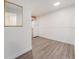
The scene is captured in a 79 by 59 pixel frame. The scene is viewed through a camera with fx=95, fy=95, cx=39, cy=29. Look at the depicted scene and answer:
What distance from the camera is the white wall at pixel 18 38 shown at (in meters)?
2.86

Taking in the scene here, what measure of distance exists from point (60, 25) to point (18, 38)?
4.25m

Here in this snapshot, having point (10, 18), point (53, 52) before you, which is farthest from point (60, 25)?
point (10, 18)

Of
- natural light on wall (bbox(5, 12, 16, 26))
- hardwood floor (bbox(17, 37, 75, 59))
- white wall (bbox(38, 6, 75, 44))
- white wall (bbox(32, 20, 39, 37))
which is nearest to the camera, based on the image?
natural light on wall (bbox(5, 12, 16, 26))

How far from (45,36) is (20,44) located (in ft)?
16.7

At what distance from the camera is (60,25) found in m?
6.94

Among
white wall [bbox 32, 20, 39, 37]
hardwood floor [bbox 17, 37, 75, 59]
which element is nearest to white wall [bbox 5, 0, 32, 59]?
hardwood floor [bbox 17, 37, 75, 59]

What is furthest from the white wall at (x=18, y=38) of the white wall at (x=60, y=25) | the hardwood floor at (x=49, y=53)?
the white wall at (x=60, y=25)

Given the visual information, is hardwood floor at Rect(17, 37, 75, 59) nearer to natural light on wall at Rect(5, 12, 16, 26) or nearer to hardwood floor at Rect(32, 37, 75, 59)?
hardwood floor at Rect(32, 37, 75, 59)

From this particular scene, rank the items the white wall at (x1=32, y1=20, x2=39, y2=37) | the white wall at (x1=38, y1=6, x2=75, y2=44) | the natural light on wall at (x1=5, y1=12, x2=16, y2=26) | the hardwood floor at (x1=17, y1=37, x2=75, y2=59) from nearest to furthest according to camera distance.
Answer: the natural light on wall at (x1=5, y1=12, x2=16, y2=26)
the hardwood floor at (x1=17, y1=37, x2=75, y2=59)
the white wall at (x1=38, y1=6, x2=75, y2=44)
the white wall at (x1=32, y1=20, x2=39, y2=37)

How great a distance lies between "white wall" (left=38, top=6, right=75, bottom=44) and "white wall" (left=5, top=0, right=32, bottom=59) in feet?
9.65

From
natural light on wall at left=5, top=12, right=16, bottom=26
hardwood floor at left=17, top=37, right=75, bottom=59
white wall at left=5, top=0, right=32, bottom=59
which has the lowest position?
hardwood floor at left=17, top=37, right=75, bottom=59

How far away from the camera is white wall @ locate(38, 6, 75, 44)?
601 cm

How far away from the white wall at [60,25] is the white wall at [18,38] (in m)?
2.94

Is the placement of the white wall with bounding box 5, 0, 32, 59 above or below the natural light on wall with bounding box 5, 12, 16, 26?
below
